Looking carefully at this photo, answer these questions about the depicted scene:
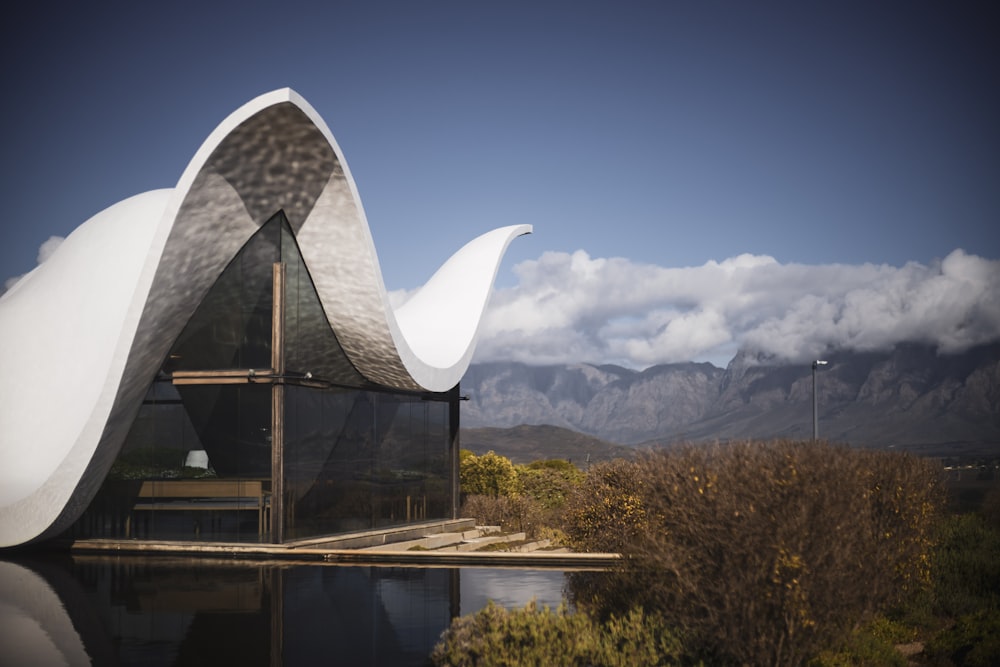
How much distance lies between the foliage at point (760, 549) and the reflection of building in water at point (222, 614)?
2392 mm

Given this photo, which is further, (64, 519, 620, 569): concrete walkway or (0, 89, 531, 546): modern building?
(0, 89, 531, 546): modern building

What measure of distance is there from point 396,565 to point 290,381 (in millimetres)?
3542

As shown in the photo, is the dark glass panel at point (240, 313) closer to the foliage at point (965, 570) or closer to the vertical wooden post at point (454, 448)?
the vertical wooden post at point (454, 448)

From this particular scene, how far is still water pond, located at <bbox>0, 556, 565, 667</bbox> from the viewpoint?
906 centimetres

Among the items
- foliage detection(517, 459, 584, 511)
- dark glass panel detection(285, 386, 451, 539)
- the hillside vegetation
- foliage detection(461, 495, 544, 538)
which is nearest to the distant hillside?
foliage detection(517, 459, 584, 511)

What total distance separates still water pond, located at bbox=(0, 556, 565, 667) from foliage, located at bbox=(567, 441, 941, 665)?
2431 mm

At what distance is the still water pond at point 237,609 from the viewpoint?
906 centimetres

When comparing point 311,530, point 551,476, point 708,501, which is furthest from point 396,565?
point 551,476

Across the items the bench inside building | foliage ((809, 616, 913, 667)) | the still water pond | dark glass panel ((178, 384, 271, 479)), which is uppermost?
dark glass panel ((178, 384, 271, 479))

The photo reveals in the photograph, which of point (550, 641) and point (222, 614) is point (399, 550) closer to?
point (222, 614)

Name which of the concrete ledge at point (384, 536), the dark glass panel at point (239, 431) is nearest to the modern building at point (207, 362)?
the dark glass panel at point (239, 431)

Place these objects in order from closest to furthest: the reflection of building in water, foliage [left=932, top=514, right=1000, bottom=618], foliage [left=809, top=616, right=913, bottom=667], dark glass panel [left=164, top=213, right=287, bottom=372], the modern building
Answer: foliage [left=809, top=616, right=913, bottom=667] < the reflection of building in water < foliage [left=932, top=514, right=1000, bottom=618] < the modern building < dark glass panel [left=164, top=213, right=287, bottom=372]

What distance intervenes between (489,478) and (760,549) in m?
18.6

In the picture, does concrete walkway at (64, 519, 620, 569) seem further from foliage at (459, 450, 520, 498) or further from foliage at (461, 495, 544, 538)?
foliage at (459, 450, 520, 498)
